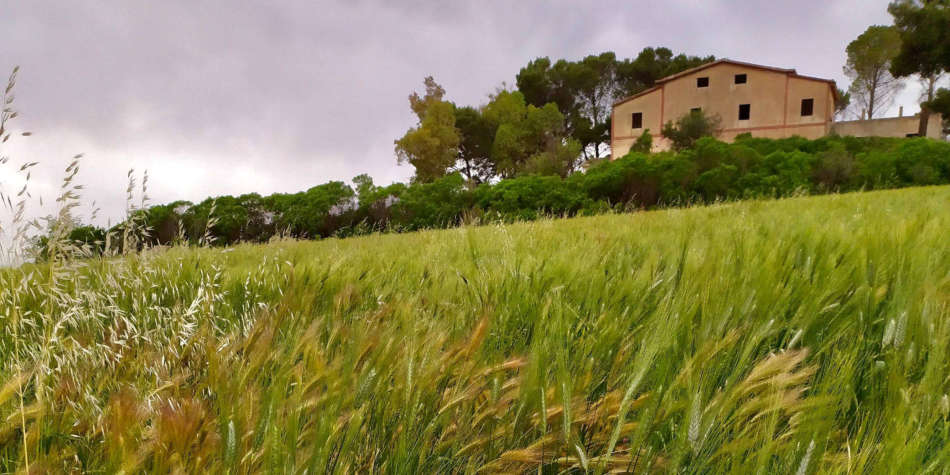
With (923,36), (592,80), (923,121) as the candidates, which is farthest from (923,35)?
(592,80)

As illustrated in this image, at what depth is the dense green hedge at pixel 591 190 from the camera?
12.7 metres

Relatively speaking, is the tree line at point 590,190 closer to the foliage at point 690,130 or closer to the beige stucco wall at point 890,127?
the foliage at point 690,130

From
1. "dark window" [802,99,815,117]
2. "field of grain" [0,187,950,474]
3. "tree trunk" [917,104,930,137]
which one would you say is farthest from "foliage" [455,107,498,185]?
"field of grain" [0,187,950,474]

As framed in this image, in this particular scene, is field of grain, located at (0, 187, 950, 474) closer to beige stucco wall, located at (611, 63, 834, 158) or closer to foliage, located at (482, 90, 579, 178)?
foliage, located at (482, 90, 579, 178)

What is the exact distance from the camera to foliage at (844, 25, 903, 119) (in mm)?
33938

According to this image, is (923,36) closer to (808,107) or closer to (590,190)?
(808,107)

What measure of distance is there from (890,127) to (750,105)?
1114 cm

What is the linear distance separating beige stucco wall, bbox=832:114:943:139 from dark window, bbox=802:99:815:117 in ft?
10.9

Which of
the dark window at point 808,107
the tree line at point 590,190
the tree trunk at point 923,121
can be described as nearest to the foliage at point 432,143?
the tree line at point 590,190

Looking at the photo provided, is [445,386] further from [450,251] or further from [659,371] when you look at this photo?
[450,251]

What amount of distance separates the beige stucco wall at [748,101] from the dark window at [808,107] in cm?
19

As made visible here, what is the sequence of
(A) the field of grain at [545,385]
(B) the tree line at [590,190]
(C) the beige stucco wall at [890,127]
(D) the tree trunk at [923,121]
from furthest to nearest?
1. (C) the beige stucco wall at [890,127]
2. (D) the tree trunk at [923,121]
3. (B) the tree line at [590,190]
4. (A) the field of grain at [545,385]

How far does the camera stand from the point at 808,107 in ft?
99.3

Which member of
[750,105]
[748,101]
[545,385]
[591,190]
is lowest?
[545,385]
